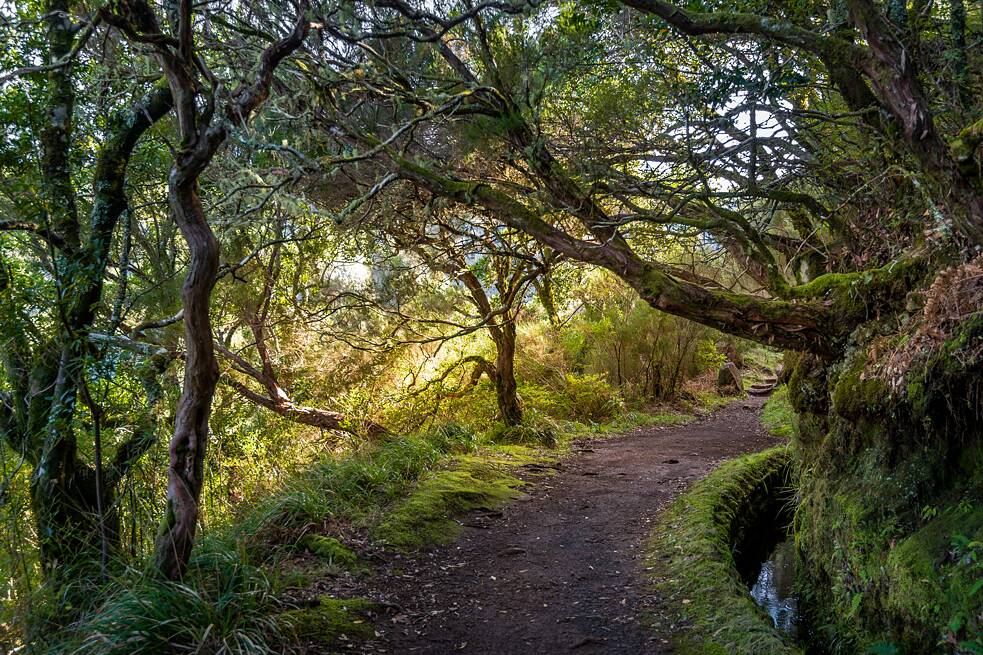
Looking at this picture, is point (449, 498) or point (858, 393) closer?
point (858, 393)

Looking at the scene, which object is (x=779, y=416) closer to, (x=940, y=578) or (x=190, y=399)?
(x=940, y=578)

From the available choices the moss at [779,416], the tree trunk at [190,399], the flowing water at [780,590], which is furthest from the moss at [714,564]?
the moss at [779,416]

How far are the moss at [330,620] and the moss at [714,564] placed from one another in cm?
211

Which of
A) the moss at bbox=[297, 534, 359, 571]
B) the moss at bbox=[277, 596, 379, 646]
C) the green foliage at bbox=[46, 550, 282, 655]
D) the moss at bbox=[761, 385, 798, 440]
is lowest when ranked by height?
the moss at bbox=[761, 385, 798, 440]

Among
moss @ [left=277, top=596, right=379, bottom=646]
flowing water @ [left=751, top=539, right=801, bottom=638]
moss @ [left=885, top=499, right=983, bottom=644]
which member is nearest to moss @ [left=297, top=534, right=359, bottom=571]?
moss @ [left=277, top=596, right=379, bottom=646]

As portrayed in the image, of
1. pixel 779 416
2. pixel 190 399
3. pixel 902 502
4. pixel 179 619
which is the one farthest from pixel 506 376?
pixel 179 619

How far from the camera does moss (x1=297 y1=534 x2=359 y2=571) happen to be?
192 inches

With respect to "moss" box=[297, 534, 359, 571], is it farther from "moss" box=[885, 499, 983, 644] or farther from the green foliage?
"moss" box=[885, 499, 983, 644]

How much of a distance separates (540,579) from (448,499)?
5.73 ft

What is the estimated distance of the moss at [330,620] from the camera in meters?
3.73

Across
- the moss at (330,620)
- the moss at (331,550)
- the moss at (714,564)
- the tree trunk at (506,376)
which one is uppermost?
the tree trunk at (506,376)

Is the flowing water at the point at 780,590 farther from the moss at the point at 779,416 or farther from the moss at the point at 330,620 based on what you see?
the moss at the point at 779,416

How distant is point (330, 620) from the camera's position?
3.97 meters

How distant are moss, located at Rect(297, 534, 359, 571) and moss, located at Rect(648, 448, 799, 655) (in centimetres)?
250
